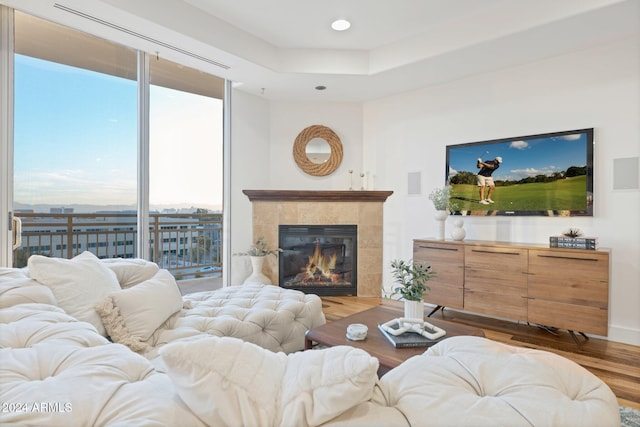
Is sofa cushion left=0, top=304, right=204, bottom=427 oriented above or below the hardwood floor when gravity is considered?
above

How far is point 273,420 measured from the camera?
670 millimetres

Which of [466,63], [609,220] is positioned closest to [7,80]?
[466,63]

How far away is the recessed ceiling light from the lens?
10.5ft

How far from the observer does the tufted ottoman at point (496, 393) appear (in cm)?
66

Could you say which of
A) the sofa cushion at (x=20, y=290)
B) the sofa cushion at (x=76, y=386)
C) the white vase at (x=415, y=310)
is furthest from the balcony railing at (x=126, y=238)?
the white vase at (x=415, y=310)

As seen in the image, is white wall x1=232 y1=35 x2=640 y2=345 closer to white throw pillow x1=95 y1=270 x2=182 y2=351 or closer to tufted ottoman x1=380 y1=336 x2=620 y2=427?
white throw pillow x1=95 y1=270 x2=182 y2=351

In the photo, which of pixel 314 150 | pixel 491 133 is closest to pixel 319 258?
pixel 314 150

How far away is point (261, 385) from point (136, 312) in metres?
1.34

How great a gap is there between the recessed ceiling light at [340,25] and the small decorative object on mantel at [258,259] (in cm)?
254

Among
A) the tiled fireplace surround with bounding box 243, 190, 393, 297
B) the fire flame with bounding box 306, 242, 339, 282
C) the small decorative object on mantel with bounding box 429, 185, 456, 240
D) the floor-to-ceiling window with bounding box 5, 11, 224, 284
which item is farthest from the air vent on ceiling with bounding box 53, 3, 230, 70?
the small decorative object on mantel with bounding box 429, 185, 456, 240

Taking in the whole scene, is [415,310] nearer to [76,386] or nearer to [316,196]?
[76,386]

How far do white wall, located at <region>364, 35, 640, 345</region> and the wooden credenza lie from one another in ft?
1.51

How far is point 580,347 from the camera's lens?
2.79 meters

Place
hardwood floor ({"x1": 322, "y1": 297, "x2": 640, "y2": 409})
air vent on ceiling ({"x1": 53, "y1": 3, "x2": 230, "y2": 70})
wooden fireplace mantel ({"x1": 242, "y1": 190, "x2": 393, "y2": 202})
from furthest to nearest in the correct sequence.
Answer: wooden fireplace mantel ({"x1": 242, "y1": 190, "x2": 393, "y2": 202}) < air vent on ceiling ({"x1": 53, "y1": 3, "x2": 230, "y2": 70}) < hardwood floor ({"x1": 322, "y1": 297, "x2": 640, "y2": 409})
